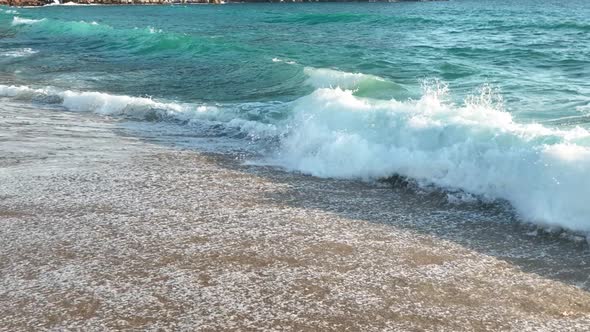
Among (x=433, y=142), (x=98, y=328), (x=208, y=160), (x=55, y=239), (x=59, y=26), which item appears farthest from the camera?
(x=59, y=26)

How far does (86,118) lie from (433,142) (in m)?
7.05

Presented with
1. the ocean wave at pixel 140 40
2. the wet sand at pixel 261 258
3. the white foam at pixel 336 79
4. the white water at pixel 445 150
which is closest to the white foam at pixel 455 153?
the white water at pixel 445 150

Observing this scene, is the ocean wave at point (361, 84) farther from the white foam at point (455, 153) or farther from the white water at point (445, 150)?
the white foam at point (455, 153)

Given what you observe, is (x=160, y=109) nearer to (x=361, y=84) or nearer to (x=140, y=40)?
(x=361, y=84)

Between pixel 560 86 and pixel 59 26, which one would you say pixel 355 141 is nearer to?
pixel 560 86

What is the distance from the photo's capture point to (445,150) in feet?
24.1

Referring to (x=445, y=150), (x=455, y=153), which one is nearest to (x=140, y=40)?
(x=445, y=150)

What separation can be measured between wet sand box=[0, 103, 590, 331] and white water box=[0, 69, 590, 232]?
16.1 inches

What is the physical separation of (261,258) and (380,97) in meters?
7.97

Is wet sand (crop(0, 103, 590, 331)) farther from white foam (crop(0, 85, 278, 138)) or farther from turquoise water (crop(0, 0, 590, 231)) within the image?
white foam (crop(0, 85, 278, 138))

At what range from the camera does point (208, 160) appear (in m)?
8.34

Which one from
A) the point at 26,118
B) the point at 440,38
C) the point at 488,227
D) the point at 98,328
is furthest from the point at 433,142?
the point at 440,38

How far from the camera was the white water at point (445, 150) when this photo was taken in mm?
5973

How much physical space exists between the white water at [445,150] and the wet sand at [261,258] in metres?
0.41
